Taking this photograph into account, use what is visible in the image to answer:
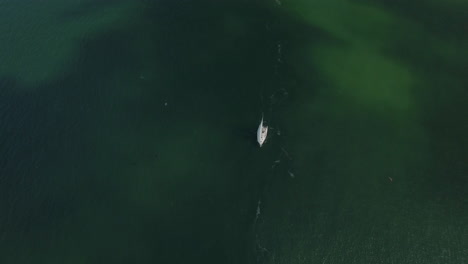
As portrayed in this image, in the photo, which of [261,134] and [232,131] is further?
[232,131]

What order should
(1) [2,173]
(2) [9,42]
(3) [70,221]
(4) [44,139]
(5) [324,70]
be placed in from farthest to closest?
(2) [9,42]
(5) [324,70]
(4) [44,139]
(1) [2,173]
(3) [70,221]

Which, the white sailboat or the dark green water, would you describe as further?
the white sailboat

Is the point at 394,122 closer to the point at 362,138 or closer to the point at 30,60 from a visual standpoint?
the point at 362,138

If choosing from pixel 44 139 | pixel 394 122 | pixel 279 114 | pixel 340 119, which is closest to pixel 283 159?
pixel 279 114

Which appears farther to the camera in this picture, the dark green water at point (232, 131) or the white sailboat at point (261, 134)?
the white sailboat at point (261, 134)

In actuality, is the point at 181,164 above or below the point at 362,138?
below

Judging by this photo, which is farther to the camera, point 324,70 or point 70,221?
point 324,70

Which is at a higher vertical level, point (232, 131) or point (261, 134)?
point (261, 134)

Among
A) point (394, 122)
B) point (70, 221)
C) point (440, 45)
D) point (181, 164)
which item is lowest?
point (70, 221)
